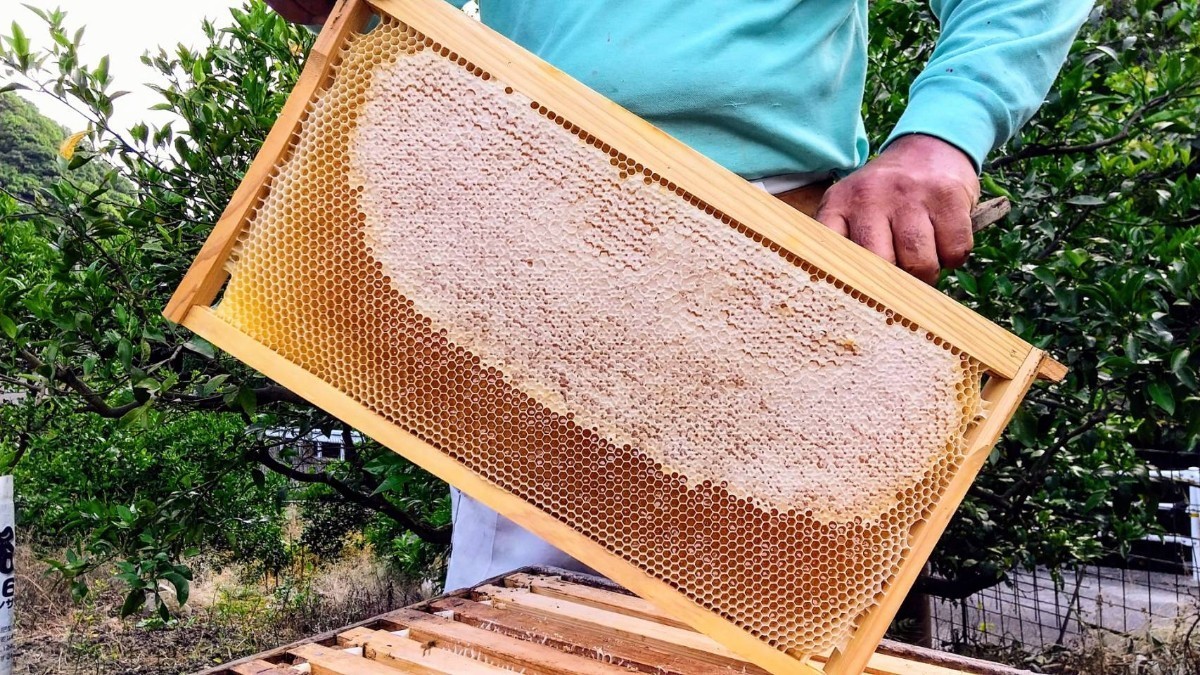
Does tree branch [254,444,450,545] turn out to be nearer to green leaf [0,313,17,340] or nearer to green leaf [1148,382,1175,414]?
green leaf [0,313,17,340]

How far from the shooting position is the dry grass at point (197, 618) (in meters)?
3.71

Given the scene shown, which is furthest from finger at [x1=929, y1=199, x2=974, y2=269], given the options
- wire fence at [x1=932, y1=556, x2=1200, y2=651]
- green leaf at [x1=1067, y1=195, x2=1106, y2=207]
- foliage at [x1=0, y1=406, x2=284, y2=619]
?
wire fence at [x1=932, y1=556, x2=1200, y2=651]

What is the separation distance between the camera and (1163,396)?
179 cm

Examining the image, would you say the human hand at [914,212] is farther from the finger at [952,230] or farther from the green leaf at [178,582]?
the green leaf at [178,582]

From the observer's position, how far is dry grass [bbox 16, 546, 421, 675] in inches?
146

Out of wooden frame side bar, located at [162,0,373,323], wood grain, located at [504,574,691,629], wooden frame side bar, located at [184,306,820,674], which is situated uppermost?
wooden frame side bar, located at [162,0,373,323]

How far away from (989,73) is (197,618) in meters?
4.33

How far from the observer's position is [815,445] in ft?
3.31

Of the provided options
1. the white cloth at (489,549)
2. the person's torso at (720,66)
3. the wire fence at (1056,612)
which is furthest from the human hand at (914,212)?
the wire fence at (1056,612)

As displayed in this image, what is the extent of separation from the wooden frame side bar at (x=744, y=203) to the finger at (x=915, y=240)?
11cm

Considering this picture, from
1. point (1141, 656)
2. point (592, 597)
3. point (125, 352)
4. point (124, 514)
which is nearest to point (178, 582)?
point (124, 514)

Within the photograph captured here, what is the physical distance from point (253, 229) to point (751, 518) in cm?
73

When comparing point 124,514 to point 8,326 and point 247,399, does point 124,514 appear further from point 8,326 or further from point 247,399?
point 8,326

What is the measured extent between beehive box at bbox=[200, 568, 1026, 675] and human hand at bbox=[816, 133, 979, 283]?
22.3 inches
